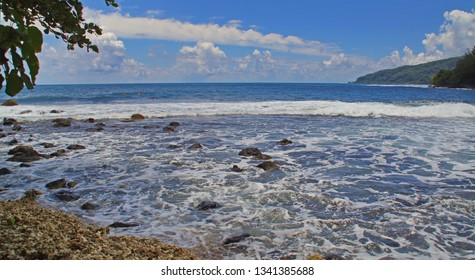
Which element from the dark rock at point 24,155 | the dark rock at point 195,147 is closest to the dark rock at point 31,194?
the dark rock at point 24,155

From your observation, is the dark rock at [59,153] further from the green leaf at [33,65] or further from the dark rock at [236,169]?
the green leaf at [33,65]

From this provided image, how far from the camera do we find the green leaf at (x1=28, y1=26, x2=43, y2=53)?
2182 millimetres

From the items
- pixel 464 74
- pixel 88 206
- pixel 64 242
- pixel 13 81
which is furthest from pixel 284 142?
pixel 464 74

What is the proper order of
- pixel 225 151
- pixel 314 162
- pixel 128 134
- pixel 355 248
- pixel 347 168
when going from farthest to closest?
1. pixel 128 134
2. pixel 225 151
3. pixel 314 162
4. pixel 347 168
5. pixel 355 248

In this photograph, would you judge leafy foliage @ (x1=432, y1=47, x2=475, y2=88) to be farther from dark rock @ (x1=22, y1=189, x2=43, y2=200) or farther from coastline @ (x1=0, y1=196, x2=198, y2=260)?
coastline @ (x1=0, y1=196, x2=198, y2=260)

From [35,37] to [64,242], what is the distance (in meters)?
3.51

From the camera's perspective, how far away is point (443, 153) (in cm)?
1305

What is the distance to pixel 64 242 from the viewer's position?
4961 mm

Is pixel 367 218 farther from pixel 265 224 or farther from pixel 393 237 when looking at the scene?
pixel 265 224

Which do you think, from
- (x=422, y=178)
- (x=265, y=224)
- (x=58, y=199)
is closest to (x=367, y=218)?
(x=265, y=224)

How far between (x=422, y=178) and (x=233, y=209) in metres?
5.25

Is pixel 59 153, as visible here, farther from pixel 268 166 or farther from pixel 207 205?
pixel 207 205

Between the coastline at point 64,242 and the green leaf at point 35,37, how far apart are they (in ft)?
9.68

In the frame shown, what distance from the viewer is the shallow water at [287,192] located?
19.9 feet
